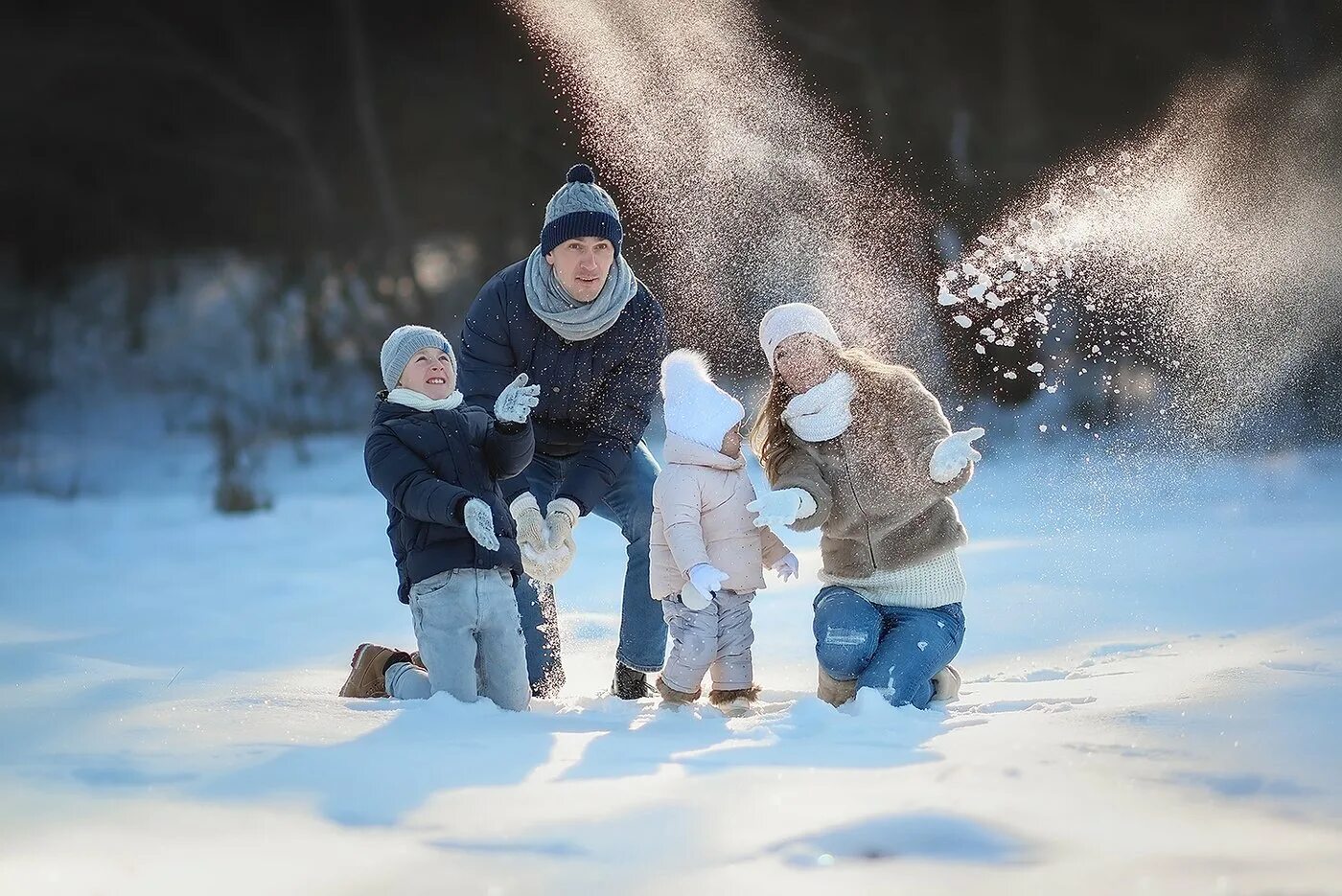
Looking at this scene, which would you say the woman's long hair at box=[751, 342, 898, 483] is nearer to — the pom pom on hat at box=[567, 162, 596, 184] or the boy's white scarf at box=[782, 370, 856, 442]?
the boy's white scarf at box=[782, 370, 856, 442]

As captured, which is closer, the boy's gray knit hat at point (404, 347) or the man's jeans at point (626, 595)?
the boy's gray knit hat at point (404, 347)

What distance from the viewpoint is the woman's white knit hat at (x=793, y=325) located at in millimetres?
3688

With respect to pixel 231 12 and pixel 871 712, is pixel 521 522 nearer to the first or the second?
pixel 871 712

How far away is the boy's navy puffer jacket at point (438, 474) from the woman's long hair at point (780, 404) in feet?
2.22

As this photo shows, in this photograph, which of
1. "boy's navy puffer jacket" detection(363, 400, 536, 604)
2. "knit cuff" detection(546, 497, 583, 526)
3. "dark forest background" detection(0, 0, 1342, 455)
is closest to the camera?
"boy's navy puffer jacket" detection(363, 400, 536, 604)

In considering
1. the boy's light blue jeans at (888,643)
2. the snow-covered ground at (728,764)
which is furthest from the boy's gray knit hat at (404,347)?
the boy's light blue jeans at (888,643)

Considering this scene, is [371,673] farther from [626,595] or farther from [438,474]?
[626,595]

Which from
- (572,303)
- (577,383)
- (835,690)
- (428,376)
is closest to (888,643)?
(835,690)

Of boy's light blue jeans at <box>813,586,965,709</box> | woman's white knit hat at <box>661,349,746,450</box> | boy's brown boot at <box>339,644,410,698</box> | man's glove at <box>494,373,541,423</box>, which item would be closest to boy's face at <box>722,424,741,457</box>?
woman's white knit hat at <box>661,349,746,450</box>

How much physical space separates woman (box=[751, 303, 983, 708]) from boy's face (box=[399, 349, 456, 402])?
0.88m

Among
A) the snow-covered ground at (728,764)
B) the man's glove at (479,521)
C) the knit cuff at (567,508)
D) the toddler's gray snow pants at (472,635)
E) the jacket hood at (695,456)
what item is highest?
the jacket hood at (695,456)

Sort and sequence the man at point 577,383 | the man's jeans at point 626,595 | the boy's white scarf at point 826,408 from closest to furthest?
the boy's white scarf at point 826,408 → the man at point 577,383 → the man's jeans at point 626,595

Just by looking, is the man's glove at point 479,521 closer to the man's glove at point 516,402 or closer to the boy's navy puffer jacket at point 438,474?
the boy's navy puffer jacket at point 438,474

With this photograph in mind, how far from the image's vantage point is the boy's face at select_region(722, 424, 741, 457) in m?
3.75
